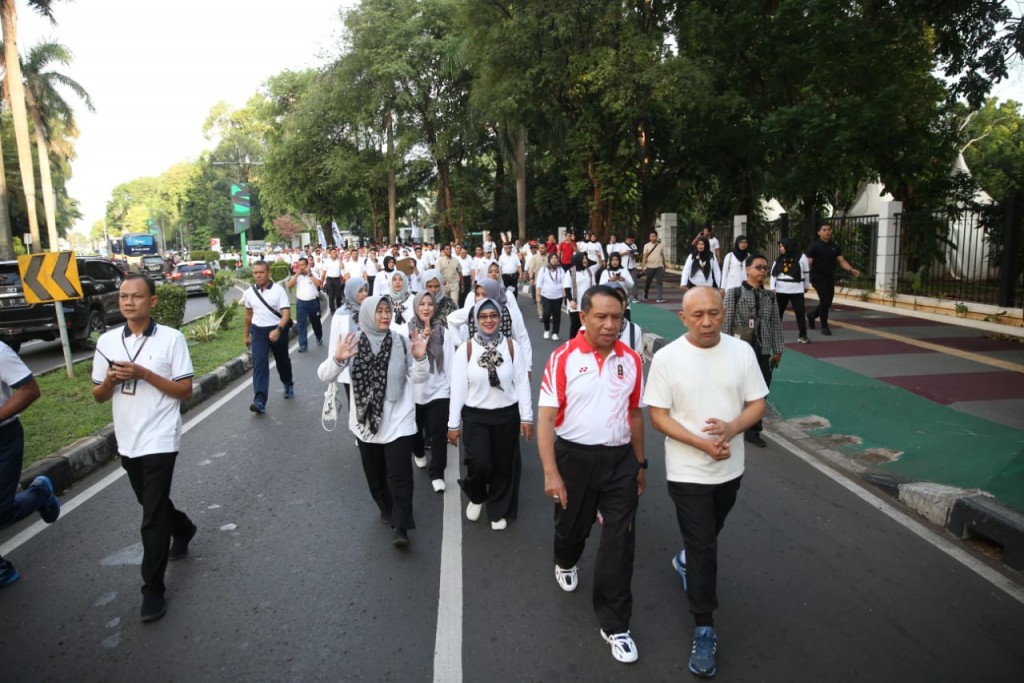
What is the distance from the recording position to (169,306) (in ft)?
42.3

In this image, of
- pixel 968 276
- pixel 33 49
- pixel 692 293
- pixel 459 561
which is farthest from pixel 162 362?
pixel 33 49

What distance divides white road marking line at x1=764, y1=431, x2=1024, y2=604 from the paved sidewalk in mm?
410

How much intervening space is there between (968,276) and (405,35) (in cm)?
2922

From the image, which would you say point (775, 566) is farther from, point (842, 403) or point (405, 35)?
point (405, 35)

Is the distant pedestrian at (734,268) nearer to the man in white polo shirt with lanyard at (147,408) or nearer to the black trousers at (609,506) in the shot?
the black trousers at (609,506)

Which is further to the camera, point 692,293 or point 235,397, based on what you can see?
point 235,397

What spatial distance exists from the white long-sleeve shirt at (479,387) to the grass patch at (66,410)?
13.3 feet

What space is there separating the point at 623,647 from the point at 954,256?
1378 cm

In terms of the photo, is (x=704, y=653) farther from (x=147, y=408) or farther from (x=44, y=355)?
(x=44, y=355)

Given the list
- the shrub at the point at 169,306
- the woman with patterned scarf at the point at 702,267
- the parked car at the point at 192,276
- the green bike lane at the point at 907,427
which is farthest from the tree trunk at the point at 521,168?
the green bike lane at the point at 907,427

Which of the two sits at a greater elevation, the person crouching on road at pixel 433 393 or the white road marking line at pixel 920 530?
the person crouching on road at pixel 433 393

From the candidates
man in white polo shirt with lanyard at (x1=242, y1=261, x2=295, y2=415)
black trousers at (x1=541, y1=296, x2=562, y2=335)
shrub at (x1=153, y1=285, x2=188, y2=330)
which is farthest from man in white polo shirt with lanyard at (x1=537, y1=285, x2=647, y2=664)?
shrub at (x1=153, y1=285, x2=188, y2=330)

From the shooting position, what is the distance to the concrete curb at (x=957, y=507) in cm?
427

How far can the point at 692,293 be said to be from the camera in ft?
10.7
